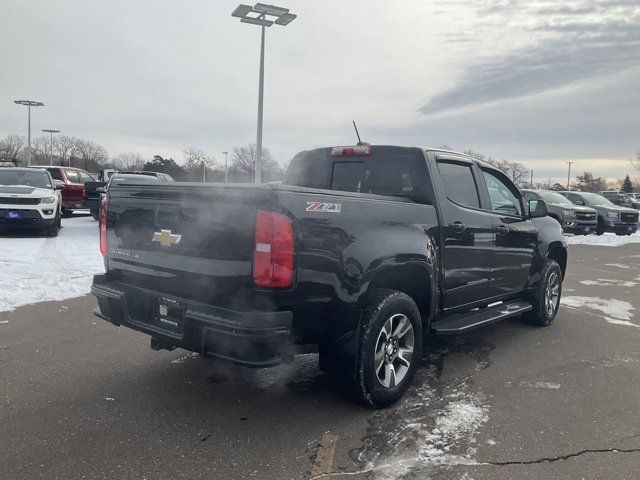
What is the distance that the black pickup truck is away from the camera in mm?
2939

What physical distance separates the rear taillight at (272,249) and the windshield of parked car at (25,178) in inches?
467

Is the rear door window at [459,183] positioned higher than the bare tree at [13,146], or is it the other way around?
the bare tree at [13,146]

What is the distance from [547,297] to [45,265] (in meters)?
7.95

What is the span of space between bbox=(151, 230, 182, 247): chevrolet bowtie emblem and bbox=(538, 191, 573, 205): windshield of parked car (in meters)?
17.9

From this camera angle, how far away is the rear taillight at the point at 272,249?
114 inches

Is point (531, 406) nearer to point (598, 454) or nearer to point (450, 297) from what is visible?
point (598, 454)

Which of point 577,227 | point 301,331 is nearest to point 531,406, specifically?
point 301,331

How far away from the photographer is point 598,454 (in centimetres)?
303

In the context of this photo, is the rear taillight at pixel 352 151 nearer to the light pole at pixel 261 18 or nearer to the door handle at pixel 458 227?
the door handle at pixel 458 227

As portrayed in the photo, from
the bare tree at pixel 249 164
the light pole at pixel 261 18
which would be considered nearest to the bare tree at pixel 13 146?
the bare tree at pixel 249 164

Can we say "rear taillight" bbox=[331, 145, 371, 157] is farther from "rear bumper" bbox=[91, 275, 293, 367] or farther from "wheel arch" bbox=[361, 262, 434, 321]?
"rear bumper" bbox=[91, 275, 293, 367]

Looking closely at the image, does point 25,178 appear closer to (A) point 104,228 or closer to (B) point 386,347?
(A) point 104,228

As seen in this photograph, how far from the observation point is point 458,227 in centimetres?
420

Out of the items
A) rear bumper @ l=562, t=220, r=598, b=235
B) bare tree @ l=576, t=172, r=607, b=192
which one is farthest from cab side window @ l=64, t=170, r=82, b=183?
bare tree @ l=576, t=172, r=607, b=192
